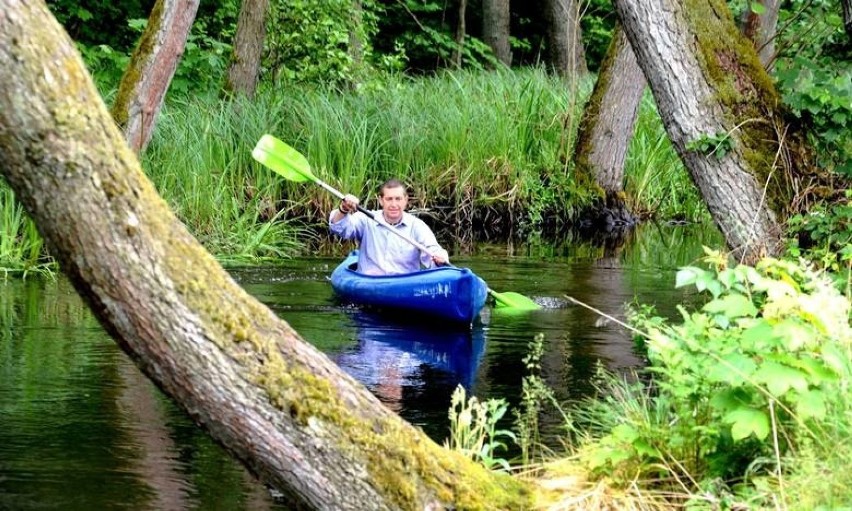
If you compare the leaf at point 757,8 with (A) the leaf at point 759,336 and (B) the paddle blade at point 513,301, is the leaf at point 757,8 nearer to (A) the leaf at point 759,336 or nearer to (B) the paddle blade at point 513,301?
(A) the leaf at point 759,336

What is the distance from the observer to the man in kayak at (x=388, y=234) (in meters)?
10.2

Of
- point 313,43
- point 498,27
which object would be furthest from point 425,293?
point 498,27

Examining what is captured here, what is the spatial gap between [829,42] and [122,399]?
3.99 metres

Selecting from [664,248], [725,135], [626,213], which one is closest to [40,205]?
[725,135]

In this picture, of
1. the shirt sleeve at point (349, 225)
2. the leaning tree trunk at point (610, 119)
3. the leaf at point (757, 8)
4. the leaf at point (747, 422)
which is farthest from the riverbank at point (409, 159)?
the leaf at point (747, 422)

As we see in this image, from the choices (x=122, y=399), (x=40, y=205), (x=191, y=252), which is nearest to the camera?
(x=40, y=205)

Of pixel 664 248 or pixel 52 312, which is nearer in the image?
pixel 52 312

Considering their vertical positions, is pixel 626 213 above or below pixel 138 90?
below

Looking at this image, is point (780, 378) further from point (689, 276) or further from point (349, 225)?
point (349, 225)

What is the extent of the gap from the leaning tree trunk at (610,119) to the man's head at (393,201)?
6049mm

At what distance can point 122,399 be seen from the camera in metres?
6.71

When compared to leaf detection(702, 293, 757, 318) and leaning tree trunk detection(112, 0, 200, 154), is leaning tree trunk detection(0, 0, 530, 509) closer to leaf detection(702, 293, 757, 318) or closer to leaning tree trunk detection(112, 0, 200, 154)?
leaf detection(702, 293, 757, 318)

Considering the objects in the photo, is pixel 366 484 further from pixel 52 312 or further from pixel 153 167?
pixel 153 167

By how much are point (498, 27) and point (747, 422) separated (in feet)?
67.6
